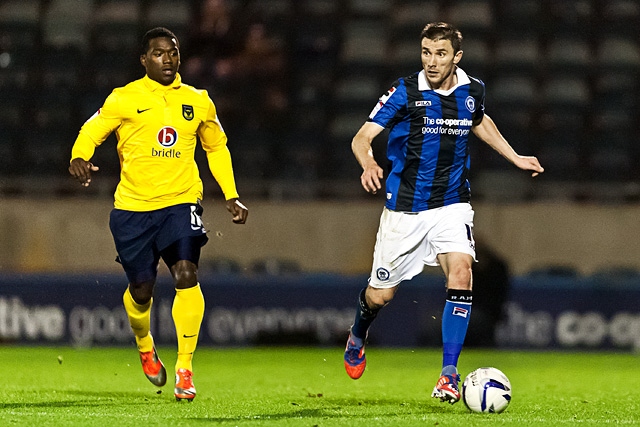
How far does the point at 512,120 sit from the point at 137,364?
6373 mm

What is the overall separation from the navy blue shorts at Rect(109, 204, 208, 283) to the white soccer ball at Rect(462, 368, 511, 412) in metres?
1.61

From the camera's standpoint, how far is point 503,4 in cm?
1545

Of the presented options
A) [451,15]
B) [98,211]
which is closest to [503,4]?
[451,15]

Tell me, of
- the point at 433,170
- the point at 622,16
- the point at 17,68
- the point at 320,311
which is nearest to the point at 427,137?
the point at 433,170

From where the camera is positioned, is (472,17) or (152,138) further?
(472,17)

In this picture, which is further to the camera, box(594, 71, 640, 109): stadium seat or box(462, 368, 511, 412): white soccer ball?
box(594, 71, 640, 109): stadium seat

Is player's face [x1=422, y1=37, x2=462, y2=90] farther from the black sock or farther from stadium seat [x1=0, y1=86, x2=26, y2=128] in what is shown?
stadium seat [x1=0, y1=86, x2=26, y2=128]

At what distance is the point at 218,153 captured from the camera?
674cm

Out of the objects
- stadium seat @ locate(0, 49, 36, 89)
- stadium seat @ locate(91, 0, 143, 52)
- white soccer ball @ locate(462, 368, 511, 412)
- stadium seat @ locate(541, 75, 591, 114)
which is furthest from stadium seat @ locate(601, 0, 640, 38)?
white soccer ball @ locate(462, 368, 511, 412)

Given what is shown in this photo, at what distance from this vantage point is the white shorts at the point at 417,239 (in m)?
6.46

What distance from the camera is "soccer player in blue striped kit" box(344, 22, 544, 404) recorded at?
6.33m

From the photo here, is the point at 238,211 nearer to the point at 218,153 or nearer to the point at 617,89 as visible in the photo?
the point at 218,153

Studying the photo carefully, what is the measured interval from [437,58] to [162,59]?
1.46 m

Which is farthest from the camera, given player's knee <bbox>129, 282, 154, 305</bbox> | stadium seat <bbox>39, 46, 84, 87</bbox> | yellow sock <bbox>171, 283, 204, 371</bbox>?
stadium seat <bbox>39, 46, 84, 87</bbox>
